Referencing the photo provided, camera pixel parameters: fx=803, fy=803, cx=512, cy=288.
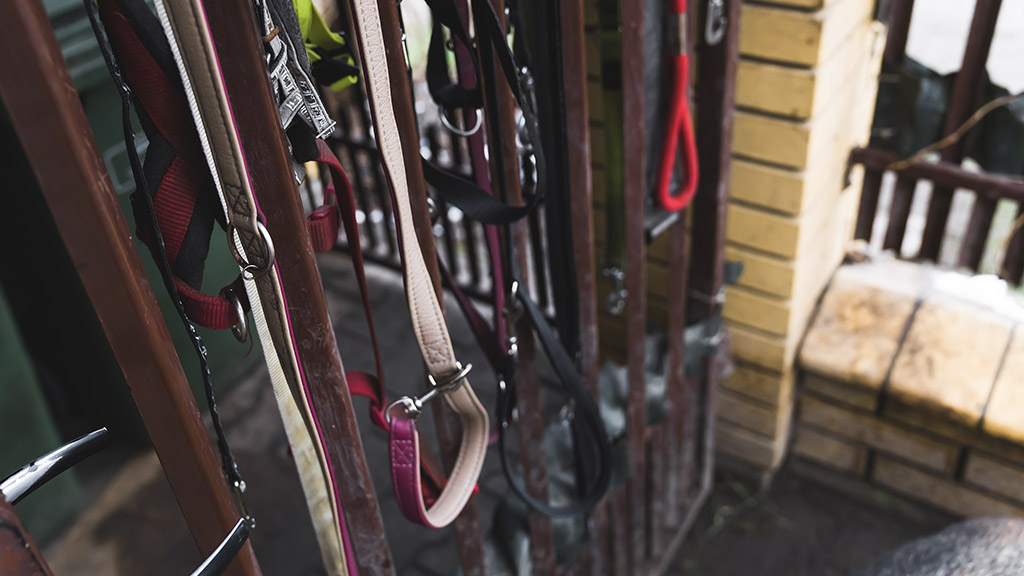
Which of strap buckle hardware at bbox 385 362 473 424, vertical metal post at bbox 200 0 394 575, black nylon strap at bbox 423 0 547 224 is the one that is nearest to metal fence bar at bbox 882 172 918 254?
black nylon strap at bbox 423 0 547 224

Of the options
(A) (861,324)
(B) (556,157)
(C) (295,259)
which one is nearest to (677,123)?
(B) (556,157)

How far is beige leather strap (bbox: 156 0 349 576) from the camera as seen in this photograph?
691mm

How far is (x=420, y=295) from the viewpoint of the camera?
100 centimetres

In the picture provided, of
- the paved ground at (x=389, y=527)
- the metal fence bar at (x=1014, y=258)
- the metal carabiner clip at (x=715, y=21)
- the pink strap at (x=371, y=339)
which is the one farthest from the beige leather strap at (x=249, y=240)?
the metal fence bar at (x=1014, y=258)

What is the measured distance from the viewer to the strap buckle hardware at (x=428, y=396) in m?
1.05

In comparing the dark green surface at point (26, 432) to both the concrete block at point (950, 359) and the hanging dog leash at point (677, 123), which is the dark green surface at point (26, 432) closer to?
the hanging dog leash at point (677, 123)

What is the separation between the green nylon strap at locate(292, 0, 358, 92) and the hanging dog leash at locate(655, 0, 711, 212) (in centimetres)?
66

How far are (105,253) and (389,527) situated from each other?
1811 millimetres

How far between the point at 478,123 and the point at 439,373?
35 centimetres

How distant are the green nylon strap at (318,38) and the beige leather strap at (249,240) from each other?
0.26 metres

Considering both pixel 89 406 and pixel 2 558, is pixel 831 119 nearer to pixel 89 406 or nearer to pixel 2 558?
pixel 2 558

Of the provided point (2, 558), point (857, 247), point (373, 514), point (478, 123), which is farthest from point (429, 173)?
point (857, 247)

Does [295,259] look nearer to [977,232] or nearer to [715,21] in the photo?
[715,21]

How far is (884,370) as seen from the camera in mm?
2225
